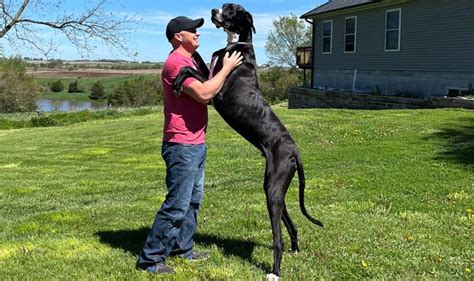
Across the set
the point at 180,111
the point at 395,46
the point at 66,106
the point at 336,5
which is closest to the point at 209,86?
the point at 180,111

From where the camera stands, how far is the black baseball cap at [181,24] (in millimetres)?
4035

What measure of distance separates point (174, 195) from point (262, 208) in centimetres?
259

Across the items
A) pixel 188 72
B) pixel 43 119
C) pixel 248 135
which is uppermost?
pixel 188 72

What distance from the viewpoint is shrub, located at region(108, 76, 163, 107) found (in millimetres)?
63875

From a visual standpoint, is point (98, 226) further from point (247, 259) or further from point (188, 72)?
point (188, 72)

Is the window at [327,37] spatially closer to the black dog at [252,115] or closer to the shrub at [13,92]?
the black dog at [252,115]

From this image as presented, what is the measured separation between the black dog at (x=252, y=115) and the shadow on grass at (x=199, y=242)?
0.80 m

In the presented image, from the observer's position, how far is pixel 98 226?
605 cm

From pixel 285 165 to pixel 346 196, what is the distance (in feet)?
11.4

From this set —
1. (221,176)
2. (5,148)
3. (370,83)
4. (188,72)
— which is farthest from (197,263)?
(370,83)

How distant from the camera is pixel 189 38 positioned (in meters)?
4.07

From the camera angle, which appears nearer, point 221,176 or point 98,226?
point 98,226

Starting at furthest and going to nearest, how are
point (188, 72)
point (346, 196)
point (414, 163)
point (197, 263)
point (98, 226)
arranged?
1. point (414, 163)
2. point (346, 196)
3. point (98, 226)
4. point (197, 263)
5. point (188, 72)

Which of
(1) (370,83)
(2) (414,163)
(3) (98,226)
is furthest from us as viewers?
(1) (370,83)
